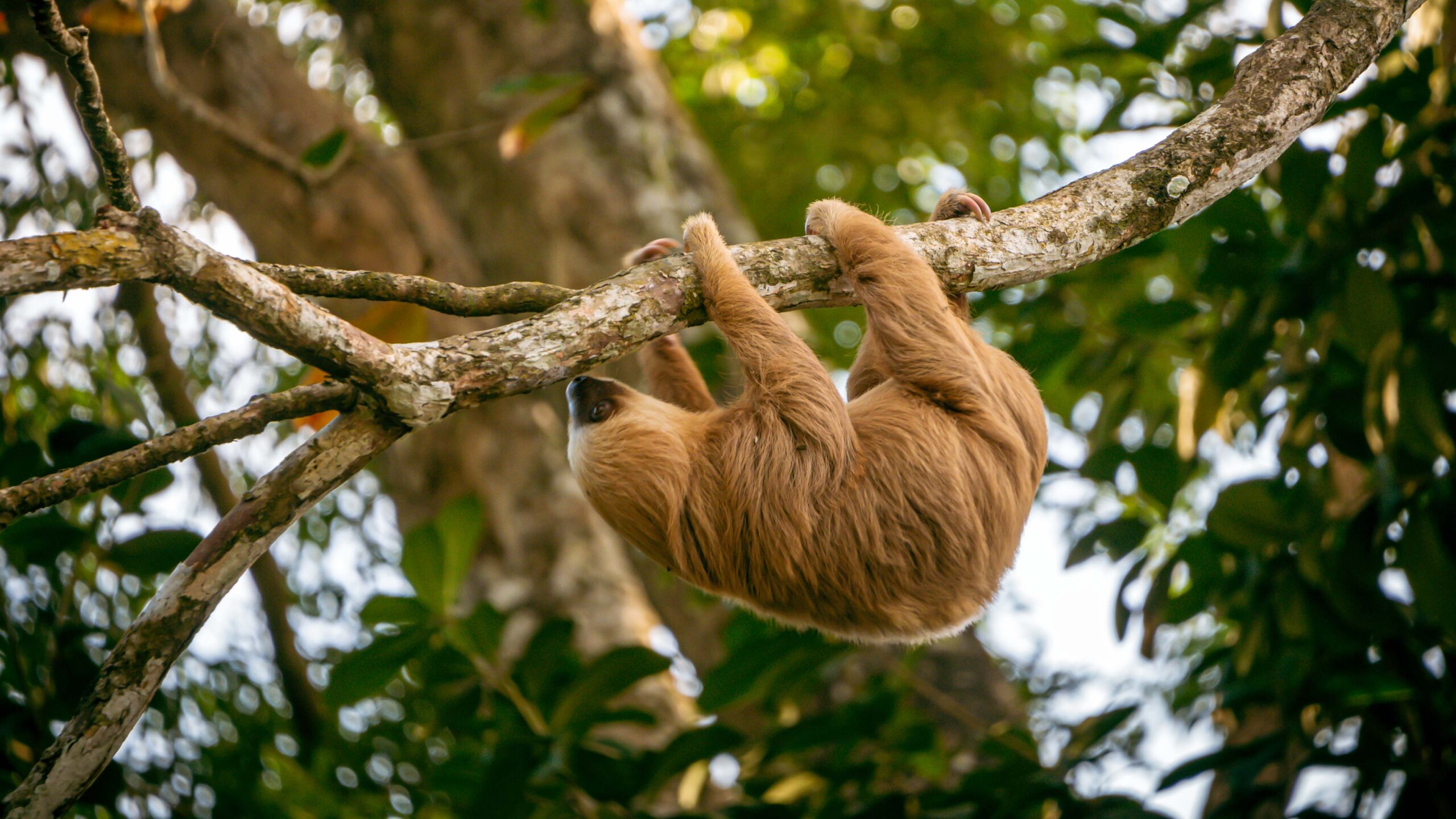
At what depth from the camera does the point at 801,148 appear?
771 cm

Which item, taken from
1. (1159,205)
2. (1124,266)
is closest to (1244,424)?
(1124,266)

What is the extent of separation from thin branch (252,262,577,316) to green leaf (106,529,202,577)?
5.50 feet

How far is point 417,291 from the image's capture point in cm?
216

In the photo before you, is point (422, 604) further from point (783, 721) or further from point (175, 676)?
point (783, 721)

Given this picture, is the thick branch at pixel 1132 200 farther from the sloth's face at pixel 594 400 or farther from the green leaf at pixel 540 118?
the green leaf at pixel 540 118

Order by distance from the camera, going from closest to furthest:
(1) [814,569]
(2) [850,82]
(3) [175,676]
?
(1) [814,569] → (3) [175,676] → (2) [850,82]

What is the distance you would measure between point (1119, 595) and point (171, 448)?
3659mm

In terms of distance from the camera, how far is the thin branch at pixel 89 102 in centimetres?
158

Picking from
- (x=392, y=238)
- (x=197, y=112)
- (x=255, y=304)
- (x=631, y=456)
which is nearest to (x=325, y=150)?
(x=197, y=112)

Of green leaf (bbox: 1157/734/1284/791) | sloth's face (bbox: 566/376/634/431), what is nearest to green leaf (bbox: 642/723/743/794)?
sloth's face (bbox: 566/376/634/431)

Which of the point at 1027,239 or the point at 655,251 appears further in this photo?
the point at 655,251

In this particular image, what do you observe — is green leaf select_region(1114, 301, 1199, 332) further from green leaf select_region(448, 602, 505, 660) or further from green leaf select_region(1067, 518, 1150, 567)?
green leaf select_region(448, 602, 505, 660)

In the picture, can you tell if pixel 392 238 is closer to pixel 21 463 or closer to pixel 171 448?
pixel 21 463

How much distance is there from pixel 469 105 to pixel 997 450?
4753 millimetres
